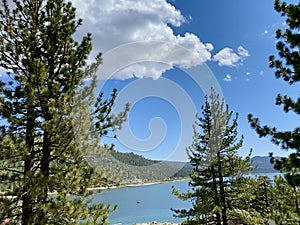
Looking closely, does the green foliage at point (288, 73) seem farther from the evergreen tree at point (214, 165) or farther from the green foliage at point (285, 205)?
the evergreen tree at point (214, 165)

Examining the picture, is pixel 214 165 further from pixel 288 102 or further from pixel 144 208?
pixel 144 208

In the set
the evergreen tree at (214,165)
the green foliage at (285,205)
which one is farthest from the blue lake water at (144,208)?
the green foliage at (285,205)

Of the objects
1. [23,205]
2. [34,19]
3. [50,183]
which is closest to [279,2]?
[34,19]

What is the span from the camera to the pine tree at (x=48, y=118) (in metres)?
5.20

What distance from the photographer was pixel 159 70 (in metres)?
12.3

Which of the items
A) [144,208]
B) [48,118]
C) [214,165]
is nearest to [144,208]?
[144,208]

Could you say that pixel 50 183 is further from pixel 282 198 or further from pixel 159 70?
pixel 159 70

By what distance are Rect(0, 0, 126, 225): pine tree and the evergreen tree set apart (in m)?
6.05

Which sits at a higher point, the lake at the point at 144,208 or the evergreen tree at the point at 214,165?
the evergreen tree at the point at 214,165

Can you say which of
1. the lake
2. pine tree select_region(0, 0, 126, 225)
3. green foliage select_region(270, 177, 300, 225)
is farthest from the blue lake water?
green foliage select_region(270, 177, 300, 225)

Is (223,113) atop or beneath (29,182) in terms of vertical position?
atop

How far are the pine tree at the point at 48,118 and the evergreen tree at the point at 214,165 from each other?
605 cm

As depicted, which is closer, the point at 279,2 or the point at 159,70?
the point at 279,2

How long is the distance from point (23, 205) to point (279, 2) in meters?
6.88
